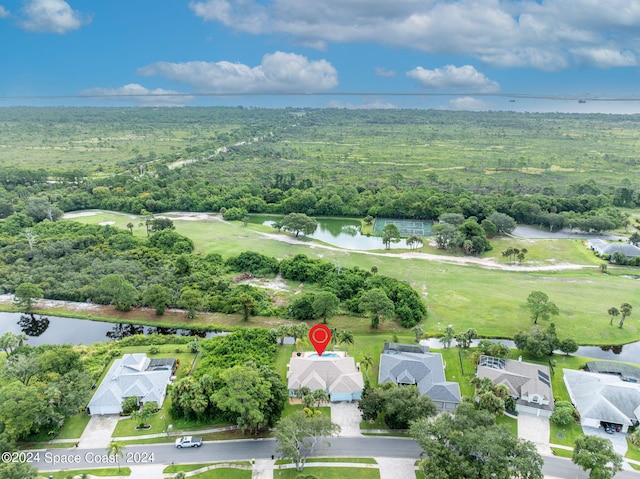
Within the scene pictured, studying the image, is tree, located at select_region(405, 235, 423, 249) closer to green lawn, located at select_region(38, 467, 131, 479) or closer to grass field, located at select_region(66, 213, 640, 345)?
grass field, located at select_region(66, 213, 640, 345)

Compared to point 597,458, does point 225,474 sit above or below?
below

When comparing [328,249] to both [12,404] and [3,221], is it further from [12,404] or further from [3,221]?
[3,221]

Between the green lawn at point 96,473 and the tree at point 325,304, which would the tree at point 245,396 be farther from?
the tree at point 325,304

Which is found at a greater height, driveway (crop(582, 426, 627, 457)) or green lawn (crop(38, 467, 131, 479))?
driveway (crop(582, 426, 627, 457))

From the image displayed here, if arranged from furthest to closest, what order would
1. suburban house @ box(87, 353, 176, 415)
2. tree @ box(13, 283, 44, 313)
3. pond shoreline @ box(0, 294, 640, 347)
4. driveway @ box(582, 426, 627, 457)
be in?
tree @ box(13, 283, 44, 313) → pond shoreline @ box(0, 294, 640, 347) → suburban house @ box(87, 353, 176, 415) → driveway @ box(582, 426, 627, 457)

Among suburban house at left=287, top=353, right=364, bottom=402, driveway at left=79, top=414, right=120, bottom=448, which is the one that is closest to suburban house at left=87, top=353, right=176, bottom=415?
driveway at left=79, top=414, right=120, bottom=448

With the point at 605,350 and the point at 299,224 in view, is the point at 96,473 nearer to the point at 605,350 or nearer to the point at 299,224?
the point at 605,350

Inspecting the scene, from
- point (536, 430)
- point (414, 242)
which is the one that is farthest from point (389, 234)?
point (536, 430)
